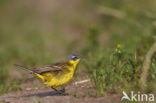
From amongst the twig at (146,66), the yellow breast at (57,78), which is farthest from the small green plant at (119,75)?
the yellow breast at (57,78)

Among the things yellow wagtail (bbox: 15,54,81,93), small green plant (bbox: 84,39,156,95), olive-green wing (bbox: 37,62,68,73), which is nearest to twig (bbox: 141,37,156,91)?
small green plant (bbox: 84,39,156,95)

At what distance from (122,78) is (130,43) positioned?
280 centimetres

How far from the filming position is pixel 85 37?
12.9 m

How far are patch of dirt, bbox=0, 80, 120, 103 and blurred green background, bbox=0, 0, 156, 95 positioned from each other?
241 mm

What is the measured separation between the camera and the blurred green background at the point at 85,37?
716 centimetres

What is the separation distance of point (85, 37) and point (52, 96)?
5.77 m

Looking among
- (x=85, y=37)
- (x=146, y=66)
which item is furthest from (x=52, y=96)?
(x=85, y=37)

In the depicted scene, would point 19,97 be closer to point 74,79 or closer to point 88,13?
point 74,79

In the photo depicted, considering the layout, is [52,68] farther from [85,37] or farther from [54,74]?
[85,37]

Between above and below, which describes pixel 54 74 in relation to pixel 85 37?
below

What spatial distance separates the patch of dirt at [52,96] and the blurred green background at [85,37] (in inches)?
9.5

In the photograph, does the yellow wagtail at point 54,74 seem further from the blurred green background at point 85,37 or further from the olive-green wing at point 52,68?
the blurred green background at point 85,37

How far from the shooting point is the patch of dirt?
6750 mm

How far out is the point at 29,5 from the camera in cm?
1808
